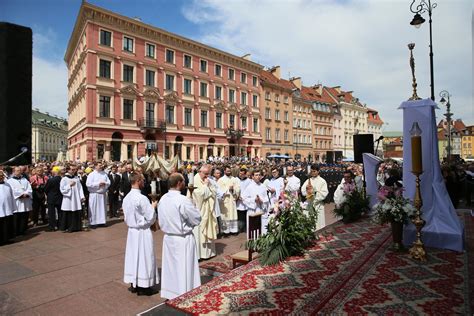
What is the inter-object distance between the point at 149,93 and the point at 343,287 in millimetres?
32925

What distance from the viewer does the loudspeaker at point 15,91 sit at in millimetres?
2061

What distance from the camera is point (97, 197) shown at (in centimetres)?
1020

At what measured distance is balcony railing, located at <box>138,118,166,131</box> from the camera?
105ft

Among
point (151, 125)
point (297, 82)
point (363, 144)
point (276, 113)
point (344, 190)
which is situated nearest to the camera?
point (344, 190)

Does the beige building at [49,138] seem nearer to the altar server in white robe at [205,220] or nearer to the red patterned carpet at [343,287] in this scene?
the altar server in white robe at [205,220]

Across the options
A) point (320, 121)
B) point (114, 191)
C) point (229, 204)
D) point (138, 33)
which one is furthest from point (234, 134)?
point (229, 204)

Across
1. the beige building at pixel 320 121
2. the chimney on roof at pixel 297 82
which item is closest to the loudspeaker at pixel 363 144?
the beige building at pixel 320 121

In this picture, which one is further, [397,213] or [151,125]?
[151,125]

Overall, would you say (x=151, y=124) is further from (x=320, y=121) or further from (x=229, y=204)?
(x=320, y=121)

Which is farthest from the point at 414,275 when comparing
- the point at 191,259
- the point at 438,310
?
the point at 191,259

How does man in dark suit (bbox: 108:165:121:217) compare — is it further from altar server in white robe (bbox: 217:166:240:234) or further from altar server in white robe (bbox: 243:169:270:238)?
altar server in white robe (bbox: 243:169:270:238)

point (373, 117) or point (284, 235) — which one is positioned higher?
point (373, 117)

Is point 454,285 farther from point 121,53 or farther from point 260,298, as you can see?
point 121,53

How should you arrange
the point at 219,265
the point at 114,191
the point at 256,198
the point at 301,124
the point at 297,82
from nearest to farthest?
1. the point at 219,265
2. the point at 256,198
3. the point at 114,191
4. the point at 301,124
5. the point at 297,82
